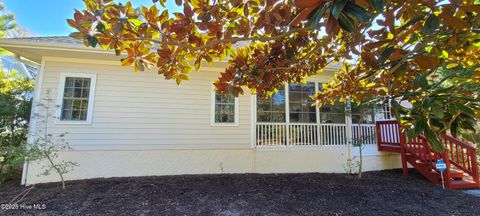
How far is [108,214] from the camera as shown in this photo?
3.56m

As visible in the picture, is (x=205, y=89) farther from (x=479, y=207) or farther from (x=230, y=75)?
(x=479, y=207)

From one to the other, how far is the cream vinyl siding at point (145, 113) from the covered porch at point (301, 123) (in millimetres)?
484

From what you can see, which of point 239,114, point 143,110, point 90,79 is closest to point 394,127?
point 239,114

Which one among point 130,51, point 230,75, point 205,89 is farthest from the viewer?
point 205,89

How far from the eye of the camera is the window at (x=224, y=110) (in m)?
6.39

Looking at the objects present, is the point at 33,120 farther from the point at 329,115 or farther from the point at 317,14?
the point at 329,115

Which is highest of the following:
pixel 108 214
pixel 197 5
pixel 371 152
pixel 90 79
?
Answer: pixel 90 79

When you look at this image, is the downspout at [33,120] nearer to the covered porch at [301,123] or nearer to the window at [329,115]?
the covered porch at [301,123]

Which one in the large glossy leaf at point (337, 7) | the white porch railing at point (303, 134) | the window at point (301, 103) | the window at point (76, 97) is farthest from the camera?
the window at point (301, 103)

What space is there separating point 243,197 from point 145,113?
133 inches

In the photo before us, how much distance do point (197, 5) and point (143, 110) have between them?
5035mm

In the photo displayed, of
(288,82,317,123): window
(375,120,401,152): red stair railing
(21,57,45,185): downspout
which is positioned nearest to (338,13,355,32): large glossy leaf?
(288,82,317,123): window

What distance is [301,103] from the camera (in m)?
7.12

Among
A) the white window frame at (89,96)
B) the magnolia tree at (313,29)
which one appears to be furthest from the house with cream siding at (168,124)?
the magnolia tree at (313,29)
